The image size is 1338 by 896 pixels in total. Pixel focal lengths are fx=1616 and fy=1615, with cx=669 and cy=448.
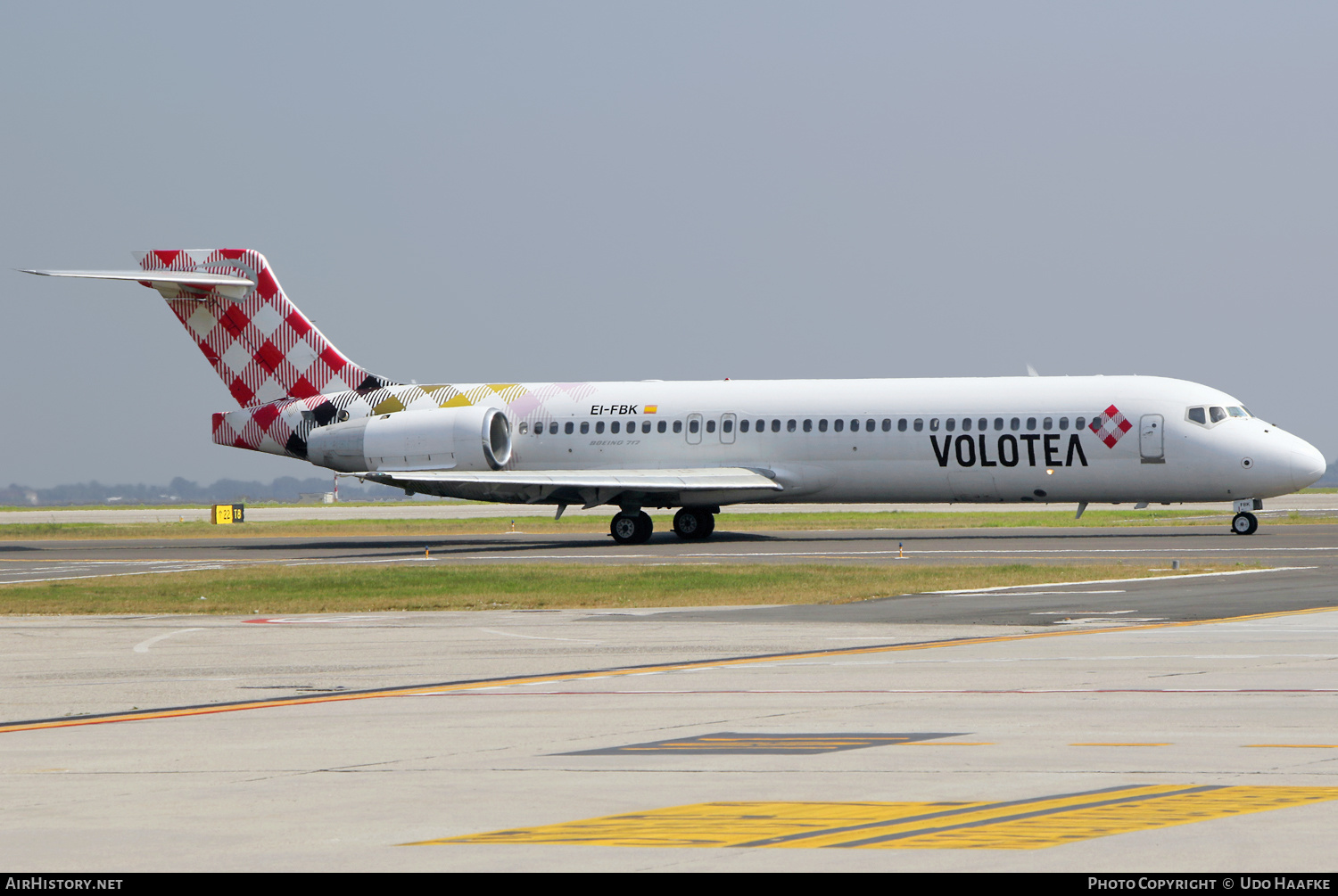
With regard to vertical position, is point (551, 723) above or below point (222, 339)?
below

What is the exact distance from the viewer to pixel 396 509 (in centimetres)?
9888

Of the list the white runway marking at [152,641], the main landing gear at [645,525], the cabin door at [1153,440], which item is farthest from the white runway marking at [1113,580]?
the main landing gear at [645,525]

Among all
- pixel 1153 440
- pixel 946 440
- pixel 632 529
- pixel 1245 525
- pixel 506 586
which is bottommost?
pixel 506 586

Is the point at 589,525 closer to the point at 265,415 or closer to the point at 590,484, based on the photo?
the point at 265,415

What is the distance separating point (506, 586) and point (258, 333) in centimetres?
2470

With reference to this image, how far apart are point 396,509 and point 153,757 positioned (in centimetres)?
8890

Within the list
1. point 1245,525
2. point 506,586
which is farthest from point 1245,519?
point 506,586

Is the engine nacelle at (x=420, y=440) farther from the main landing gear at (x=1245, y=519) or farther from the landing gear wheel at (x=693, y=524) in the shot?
the main landing gear at (x=1245, y=519)

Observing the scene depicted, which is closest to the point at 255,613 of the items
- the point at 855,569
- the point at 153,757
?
the point at 855,569

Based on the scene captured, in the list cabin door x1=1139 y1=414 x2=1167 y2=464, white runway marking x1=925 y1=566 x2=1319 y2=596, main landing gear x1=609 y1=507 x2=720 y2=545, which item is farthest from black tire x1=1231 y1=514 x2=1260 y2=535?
main landing gear x1=609 y1=507 x2=720 y2=545

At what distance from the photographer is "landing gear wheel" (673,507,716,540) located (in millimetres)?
47562

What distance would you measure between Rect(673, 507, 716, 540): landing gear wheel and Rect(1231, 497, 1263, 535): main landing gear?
14663 millimetres

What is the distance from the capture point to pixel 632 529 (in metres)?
45.6
